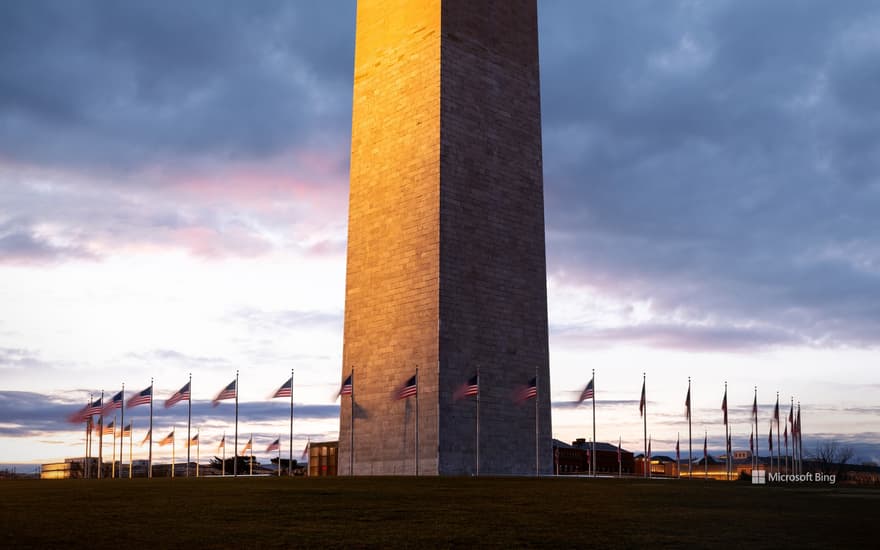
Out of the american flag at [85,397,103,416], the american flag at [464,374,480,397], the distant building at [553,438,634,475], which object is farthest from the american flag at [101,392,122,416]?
the distant building at [553,438,634,475]

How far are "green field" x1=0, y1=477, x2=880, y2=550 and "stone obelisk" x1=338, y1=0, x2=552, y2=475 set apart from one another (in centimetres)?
964

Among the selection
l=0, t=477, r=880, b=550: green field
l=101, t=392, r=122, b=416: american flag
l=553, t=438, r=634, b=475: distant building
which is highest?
l=101, t=392, r=122, b=416: american flag

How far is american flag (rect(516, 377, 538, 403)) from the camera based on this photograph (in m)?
41.0

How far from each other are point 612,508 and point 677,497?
17.9ft

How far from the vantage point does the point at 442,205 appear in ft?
144

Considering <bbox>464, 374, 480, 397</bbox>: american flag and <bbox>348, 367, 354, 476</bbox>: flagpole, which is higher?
<bbox>464, 374, 480, 397</bbox>: american flag

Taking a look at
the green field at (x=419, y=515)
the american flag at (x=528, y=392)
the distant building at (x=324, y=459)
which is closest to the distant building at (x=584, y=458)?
the distant building at (x=324, y=459)

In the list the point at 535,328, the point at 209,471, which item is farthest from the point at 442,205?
the point at 209,471

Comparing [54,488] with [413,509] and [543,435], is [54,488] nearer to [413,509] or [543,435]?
[413,509]

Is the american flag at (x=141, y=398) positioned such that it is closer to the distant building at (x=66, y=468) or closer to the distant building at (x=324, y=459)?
the distant building at (x=324, y=459)

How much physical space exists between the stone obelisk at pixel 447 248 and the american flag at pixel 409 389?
160 centimetres

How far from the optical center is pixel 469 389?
39875 millimetres

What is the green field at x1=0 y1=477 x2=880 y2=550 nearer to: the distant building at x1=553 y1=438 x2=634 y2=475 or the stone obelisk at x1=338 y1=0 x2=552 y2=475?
the stone obelisk at x1=338 y1=0 x2=552 y2=475

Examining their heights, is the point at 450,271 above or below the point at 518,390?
above
